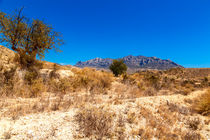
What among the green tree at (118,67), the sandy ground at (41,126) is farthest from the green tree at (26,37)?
the green tree at (118,67)

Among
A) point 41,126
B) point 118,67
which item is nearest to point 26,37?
point 41,126

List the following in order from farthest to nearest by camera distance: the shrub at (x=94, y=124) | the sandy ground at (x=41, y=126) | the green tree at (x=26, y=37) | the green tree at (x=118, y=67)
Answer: the green tree at (x=118, y=67), the green tree at (x=26, y=37), the shrub at (x=94, y=124), the sandy ground at (x=41, y=126)

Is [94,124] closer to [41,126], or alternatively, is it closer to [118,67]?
[41,126]

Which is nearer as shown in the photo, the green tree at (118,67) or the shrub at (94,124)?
the shrub at (94,124)

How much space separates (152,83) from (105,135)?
1036cm

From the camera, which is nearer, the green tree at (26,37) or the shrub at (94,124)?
the shrub at (94,124)

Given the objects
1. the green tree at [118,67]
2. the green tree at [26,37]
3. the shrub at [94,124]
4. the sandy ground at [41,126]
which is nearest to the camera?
the sandy ground at [41,126]

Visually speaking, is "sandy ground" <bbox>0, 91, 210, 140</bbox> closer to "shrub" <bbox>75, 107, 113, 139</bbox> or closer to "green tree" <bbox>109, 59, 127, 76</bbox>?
"shrub" <bbox>75, 107, 113, 139</bbox>

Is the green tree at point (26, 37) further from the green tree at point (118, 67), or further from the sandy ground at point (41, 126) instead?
the green tree at point (118, 67)

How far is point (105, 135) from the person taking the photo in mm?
2789

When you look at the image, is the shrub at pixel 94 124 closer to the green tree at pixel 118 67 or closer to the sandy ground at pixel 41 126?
the sandy ground at pixel 41 126

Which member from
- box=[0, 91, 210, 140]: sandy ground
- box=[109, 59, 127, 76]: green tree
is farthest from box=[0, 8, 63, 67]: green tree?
box=[109, 59, 127, 76]: green tree

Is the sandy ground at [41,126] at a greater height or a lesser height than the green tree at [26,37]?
lesser

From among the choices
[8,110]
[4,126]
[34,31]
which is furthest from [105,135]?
[34,31]
